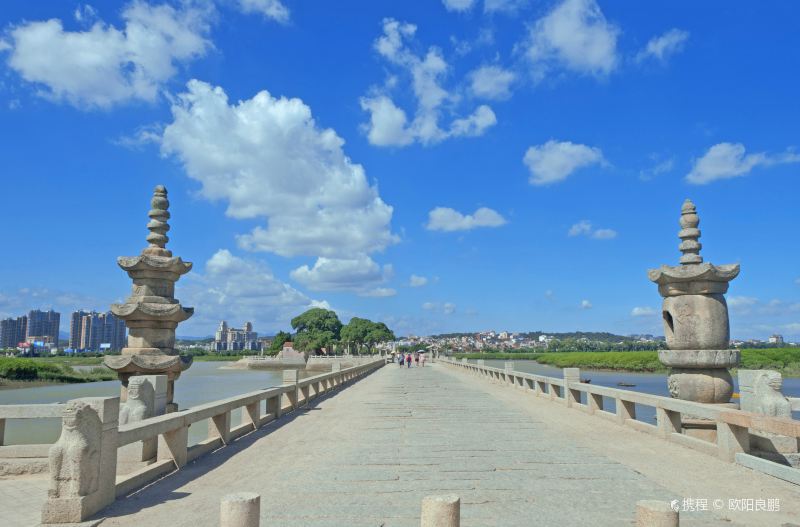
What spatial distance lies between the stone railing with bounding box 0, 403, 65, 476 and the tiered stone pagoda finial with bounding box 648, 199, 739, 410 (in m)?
11.1

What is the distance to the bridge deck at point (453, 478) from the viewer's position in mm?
6004

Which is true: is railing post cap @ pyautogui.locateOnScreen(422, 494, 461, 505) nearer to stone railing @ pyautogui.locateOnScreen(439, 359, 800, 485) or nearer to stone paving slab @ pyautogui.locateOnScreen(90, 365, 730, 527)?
stone paving slab @ pyautogui.locateOnScreen(90, 365, 730, 527)

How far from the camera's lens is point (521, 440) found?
1088 cm

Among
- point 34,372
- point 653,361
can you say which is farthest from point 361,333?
point 34,372

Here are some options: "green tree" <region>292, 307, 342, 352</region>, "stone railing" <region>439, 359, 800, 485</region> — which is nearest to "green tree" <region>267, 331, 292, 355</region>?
"green tree" <region>292, 307, 342, 352</region>

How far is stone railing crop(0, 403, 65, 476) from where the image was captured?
9.17 m

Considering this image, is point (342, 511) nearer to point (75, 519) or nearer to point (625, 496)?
point (75, 519)

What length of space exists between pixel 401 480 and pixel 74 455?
3850 mm

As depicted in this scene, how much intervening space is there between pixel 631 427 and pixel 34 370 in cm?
5307

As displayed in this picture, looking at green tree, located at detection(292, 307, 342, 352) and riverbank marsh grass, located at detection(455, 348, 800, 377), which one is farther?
green tree, located at detection(292, 307, 342, 352)

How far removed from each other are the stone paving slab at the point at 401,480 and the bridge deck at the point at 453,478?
0.02 m

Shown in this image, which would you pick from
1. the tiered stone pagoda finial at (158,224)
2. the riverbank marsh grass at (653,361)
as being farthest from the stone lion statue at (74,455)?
the riverbank marsh grass at (653,361)

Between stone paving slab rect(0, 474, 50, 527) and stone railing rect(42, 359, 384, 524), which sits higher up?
stone railing rect(42, 359, 384, 524)

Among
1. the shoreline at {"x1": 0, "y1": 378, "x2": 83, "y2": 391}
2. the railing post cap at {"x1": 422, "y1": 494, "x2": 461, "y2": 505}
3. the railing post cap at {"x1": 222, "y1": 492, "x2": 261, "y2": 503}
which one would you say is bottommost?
the shoreline at {"x1": 0, "y1": 378, "x2": 83, "y2": 391}
